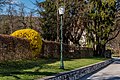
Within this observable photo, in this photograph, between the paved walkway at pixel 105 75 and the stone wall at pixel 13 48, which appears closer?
the paved walkway at pixel 105 75

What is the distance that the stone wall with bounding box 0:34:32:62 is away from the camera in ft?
69.4

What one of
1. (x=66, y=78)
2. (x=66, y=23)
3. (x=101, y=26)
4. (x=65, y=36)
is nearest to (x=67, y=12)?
(x=66, y=23)

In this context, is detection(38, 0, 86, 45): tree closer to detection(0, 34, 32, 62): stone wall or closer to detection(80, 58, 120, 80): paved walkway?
detection(0, 34, 32, 62): stone wall

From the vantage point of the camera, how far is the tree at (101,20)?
4994 centimetres

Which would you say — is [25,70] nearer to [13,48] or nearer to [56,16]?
[13,48]

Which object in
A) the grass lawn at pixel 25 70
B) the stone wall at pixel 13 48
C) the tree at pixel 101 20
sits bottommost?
the grass lawn at pixel 25 70

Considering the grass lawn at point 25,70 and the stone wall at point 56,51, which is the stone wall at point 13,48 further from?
the stone wall at point 56,51

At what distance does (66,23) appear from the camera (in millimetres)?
43844

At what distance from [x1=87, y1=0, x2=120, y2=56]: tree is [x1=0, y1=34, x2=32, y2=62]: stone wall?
25.3 metres

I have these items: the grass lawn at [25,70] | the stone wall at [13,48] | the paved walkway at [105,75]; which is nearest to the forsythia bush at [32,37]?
the stone wall at [13,48]

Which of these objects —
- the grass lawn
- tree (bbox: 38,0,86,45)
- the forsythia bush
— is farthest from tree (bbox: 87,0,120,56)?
the grass lawn

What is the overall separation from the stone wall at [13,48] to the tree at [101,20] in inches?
994

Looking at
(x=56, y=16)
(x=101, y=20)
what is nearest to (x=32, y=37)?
(x=56, y=16)

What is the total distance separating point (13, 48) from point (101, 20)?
99.2ft
